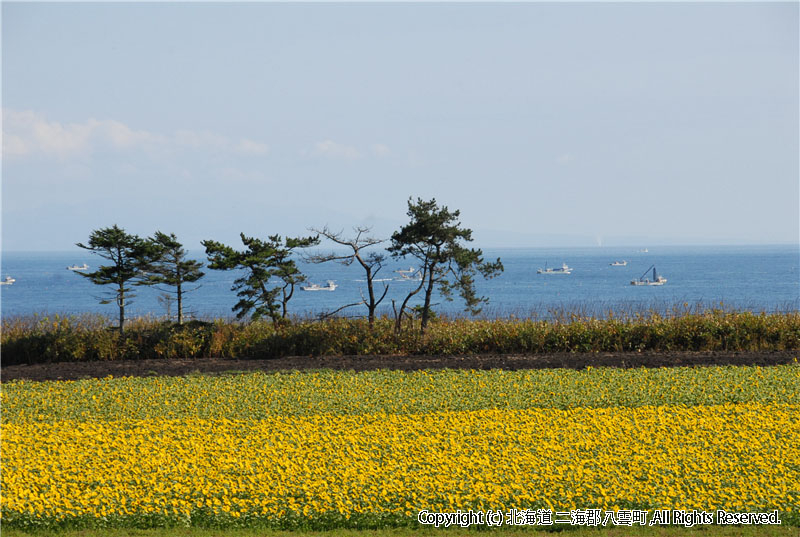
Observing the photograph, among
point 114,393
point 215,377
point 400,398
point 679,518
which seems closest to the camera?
point 679,518

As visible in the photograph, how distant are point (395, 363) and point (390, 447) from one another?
6.00m

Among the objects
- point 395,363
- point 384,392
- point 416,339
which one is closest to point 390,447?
point 384,392

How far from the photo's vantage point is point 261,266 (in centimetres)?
1753

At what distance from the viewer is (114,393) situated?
11953mm

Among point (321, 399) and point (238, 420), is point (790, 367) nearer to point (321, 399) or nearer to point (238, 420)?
point (321, 399)

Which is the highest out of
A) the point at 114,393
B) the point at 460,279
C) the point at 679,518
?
the point at 460,279

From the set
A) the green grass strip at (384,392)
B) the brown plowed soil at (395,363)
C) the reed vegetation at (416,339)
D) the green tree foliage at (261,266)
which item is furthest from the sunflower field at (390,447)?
the green tree foliage at (261,266)

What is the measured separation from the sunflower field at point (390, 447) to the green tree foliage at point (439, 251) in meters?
4.11

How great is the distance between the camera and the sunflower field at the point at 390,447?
6.80 meters

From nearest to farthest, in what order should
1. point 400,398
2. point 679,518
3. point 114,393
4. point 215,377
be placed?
point 679,518 < point 400,398 < point 114,393 < point 215,377

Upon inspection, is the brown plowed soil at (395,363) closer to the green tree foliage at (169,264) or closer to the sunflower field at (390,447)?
the sunflower field at (390,447)

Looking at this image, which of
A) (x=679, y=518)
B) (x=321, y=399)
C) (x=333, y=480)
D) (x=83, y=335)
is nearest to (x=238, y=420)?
(x=321, y=399)

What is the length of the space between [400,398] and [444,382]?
145 cm

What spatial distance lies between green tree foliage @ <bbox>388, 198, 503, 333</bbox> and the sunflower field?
411 centimetres
